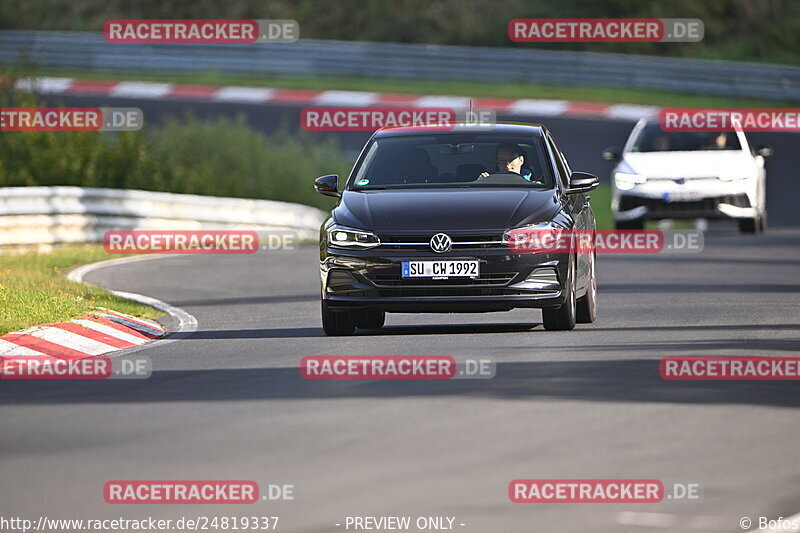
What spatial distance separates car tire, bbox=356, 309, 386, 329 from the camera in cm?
1456

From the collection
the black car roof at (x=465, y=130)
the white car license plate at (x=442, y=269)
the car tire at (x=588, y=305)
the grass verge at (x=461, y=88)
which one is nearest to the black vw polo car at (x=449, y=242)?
the white car license plate at (x=442, y=269)

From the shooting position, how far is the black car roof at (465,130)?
1483 centimetres

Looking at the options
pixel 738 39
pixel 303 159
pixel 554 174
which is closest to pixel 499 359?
pixel 554 174

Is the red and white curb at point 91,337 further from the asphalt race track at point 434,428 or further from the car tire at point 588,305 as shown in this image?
the car tire at point 588,305

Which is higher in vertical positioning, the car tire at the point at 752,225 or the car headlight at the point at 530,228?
the car headlight at the point at 530,228

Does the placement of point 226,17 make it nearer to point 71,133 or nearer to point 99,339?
point 71,133

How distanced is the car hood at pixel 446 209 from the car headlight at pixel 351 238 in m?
0.05

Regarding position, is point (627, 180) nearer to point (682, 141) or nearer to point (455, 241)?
point (682, 141)

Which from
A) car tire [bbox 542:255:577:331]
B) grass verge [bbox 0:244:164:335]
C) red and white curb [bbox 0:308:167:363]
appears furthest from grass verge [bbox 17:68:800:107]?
car tire [bbox 542:255:577:331]

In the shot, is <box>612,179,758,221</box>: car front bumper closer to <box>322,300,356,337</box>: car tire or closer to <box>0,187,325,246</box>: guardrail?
<box>0,187,325,246</box>: guardrail

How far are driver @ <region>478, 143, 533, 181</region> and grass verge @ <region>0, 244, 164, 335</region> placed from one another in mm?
3560

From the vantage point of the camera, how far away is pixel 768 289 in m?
18.3

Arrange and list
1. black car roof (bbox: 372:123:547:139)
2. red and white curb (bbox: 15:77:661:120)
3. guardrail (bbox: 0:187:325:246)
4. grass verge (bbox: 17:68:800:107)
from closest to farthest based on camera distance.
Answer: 1. black car roof (bbox: 372:123:547:139)
2. guardrail (bbox: 0:187:325:246)
3. red and white curb (bbox: 15:77:661:120)
4. grass verge (bbox: 17:68:800:107)

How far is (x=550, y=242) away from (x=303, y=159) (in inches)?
709
